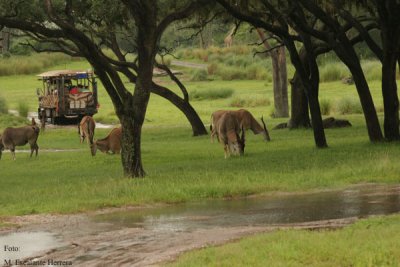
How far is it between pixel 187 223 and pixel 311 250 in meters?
3.87

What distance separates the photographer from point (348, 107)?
4531cm

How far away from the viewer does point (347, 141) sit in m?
26.6

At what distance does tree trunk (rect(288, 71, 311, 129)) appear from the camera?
33.4 metres

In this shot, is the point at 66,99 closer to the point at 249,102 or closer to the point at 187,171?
the point at 249,102

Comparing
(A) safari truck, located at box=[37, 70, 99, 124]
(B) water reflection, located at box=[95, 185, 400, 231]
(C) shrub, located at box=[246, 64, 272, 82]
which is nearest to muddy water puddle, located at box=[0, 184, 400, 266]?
(B) water reflection, located at box=[95, 185, 400, 231]

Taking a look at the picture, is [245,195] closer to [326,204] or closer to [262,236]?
[326,204]

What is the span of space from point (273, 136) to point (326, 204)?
1692 centimetres

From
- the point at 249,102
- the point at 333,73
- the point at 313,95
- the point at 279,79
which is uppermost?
the point at 333,73

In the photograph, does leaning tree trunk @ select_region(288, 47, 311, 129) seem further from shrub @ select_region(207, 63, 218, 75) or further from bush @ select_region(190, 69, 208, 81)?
shrub @ select_region(207, 63, 218, 75)

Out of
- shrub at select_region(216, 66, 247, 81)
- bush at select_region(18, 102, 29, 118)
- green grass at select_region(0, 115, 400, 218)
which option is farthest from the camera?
shrub at select_region(216, 66, 247, 81)

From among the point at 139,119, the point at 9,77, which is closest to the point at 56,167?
the point at 139,119

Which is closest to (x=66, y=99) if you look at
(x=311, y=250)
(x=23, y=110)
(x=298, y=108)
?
(x=23, y=110)

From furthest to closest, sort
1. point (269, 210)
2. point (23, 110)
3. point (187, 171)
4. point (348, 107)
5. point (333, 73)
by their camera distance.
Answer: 1. point (333, 73)
2. point (23, 110)
3. point (348, 107)
4. point (187, 171)
5. point (269, 210)

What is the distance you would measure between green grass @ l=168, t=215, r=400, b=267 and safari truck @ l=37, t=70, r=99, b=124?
3438 centimetres
